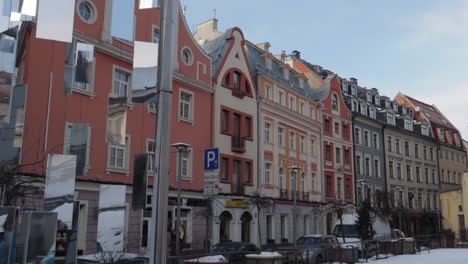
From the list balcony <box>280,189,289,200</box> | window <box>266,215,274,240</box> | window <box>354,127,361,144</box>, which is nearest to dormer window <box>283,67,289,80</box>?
balcony <box>280,189,289,200</box>

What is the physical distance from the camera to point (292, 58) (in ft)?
165

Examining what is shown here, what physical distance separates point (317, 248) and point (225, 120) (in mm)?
13128

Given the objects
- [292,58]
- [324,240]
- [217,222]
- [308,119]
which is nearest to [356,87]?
[292,58]

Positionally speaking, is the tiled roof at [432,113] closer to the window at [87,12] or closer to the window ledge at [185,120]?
the window ledge at [185,120]

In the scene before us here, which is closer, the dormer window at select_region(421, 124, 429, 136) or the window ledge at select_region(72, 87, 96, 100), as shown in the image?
the window ledge at select_region(72, 87, 96, 100)

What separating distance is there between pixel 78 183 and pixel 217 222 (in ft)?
32.4

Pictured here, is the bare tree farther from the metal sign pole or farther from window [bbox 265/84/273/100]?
the metal sign pole

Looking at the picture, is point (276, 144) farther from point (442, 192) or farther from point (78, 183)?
point (442, 192)

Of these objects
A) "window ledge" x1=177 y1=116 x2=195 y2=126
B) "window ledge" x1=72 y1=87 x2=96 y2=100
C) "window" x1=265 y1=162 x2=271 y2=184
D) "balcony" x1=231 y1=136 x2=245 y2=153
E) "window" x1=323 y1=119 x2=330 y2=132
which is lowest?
"window" x1=265 y1=162 x2=271 y2=184

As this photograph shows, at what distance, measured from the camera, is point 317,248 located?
21.0 meters

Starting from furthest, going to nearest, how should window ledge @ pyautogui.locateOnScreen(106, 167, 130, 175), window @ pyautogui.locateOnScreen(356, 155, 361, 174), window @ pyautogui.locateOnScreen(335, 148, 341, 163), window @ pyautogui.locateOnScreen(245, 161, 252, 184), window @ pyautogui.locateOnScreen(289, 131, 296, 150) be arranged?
window @ pyautogui.locateOnScreen(356, 155, 361, 174), window @ pyautogui.locateOnScreen(335, 148, 341, 163), window @ pyautogui.locateOnScreen(289, 131, 296, 150), window @ pyautogui.locateOnScreen(245, 161, 252, 184), window ledge @ pyautogui.locateOnScreen(106, 167, 130, 175)

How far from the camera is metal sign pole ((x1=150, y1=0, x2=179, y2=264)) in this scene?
5.88m

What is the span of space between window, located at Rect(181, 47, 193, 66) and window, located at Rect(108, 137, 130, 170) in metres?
6.63

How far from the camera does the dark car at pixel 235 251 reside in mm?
18281
